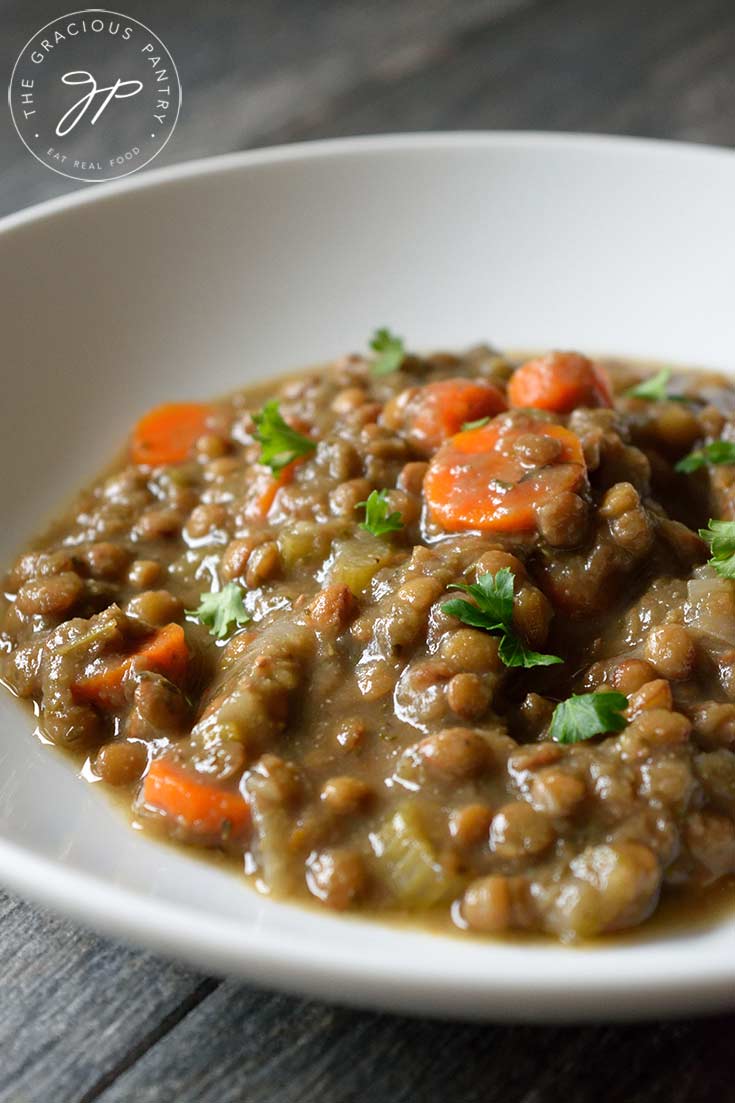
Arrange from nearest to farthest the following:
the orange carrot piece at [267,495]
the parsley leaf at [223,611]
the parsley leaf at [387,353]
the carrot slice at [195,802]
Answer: the carrot slice at [195,802], the parsley leaf at [223,611], the orange carrot piece at [267,495], the parsley leaf at [387,353]

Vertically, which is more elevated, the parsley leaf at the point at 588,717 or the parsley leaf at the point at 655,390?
the parsley leaf at the point at 588,717

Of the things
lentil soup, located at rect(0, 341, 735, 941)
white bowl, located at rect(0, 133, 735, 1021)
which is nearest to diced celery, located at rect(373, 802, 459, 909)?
lentil soup, located at rect(0, 341, 735, 941)

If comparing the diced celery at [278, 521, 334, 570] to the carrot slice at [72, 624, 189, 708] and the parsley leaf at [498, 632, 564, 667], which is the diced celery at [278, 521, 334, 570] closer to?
the carrot slice at [72, 624, 189, 708]

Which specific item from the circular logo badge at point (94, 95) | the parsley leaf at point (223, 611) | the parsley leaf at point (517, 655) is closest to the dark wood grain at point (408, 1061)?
the parsley leaf at point (517, 655)

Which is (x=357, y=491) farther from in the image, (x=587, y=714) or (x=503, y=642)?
(x=587, y=714)

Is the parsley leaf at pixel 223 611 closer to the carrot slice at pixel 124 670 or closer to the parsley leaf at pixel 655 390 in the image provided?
the carrot slice at pixel 124 670

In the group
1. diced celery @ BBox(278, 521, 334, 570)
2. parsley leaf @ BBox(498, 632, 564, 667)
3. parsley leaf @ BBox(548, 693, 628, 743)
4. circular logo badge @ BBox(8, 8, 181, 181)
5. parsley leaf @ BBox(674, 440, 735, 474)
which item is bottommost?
parsley leaf @ BBox(674, 440, 735, 474)

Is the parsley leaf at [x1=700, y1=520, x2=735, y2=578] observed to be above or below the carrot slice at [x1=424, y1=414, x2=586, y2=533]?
below
